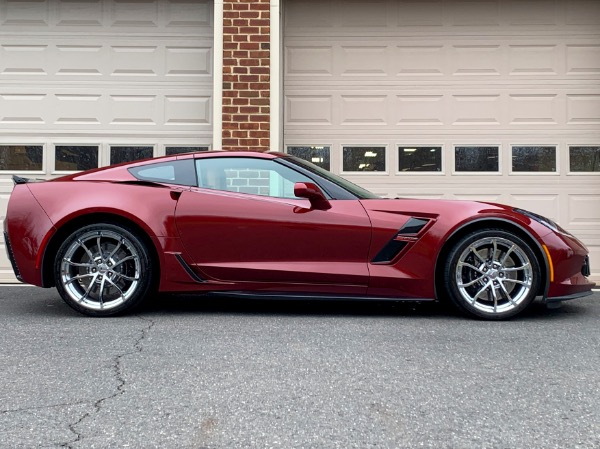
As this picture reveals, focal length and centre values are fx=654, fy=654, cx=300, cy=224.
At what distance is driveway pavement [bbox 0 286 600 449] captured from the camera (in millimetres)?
2248

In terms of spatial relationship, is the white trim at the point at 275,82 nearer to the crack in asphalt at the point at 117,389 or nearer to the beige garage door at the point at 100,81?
the beige garage door at the point at 100,81

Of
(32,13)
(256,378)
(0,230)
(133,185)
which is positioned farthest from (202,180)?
(32,13)

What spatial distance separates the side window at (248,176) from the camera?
4.74m

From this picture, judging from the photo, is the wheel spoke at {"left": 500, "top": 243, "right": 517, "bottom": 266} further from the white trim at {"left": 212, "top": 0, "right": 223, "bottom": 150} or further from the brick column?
the white trim at {"left": 212, "top": 0, "right": 223, "bottom": 150}

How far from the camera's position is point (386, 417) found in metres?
2.42

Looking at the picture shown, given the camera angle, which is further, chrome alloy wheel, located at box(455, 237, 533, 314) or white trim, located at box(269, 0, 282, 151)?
white trim, located at box(269, 0, 282, 151)

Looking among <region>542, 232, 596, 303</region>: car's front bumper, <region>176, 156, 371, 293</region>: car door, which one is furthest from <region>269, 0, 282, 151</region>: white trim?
<region>542, 232, 596, 303</region>: car's front bumper

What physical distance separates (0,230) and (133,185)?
341 cm

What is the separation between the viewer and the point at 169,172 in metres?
4.84

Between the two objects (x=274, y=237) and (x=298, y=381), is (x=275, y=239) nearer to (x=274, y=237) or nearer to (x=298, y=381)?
(x=274, y=237)

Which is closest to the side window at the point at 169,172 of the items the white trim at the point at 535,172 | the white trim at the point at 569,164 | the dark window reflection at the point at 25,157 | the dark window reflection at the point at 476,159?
the dark window reflection at the point at 25,157

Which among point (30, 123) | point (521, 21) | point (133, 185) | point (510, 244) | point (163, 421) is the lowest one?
point (163, 421)

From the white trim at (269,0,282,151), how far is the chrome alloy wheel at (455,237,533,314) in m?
3.22

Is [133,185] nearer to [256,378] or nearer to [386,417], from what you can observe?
[256,378]
